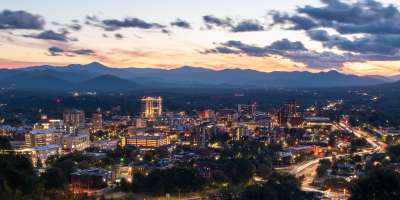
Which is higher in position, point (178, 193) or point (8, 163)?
point (8, 163)

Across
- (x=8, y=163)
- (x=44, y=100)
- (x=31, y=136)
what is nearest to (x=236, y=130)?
(x=31, y=136)

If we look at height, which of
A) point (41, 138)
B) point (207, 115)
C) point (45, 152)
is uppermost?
point (207, 115)

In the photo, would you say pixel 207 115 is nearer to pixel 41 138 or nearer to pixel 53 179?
pixel 41 138

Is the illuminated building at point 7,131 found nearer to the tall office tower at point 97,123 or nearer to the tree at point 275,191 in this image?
the tall office tower at point 97,123

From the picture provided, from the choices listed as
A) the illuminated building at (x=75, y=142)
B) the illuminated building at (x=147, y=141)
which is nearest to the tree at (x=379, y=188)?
the illuminated building at (x=147, y=141)

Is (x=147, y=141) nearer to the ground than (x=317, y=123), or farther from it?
nearer to the ground

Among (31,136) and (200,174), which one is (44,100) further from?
(200,174)

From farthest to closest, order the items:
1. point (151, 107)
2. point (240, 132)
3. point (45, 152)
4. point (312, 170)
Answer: point (151, 107) → point (240, 132) → point (45, 152) → point (312, 170)

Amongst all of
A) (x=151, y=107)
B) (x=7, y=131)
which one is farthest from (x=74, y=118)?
(x=151, y=107)

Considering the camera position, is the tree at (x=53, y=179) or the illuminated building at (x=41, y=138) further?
the illuminated building at (x=41, y=138)

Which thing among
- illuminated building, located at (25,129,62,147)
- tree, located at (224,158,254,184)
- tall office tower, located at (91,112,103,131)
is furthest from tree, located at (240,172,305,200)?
tall office tower, located at (91,112,103,131)

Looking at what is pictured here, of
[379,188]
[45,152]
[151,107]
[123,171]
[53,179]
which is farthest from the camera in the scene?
[151,107]
